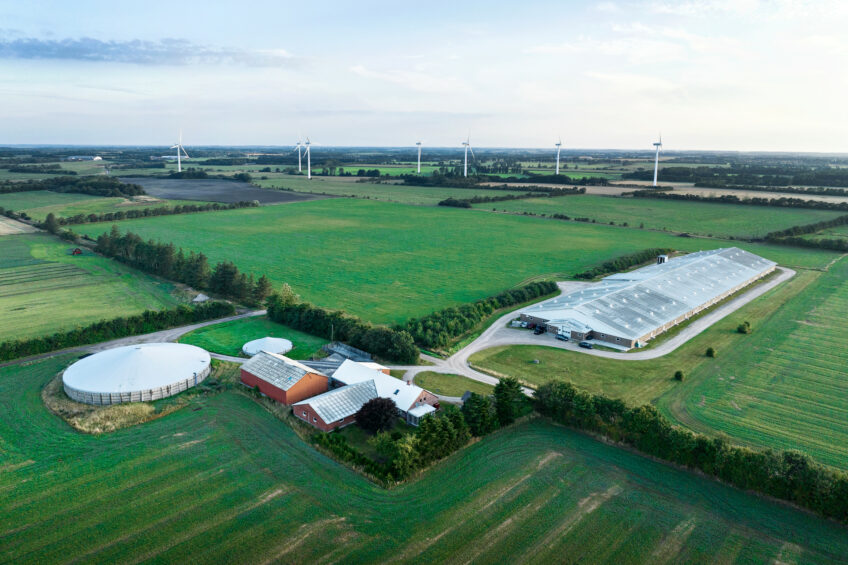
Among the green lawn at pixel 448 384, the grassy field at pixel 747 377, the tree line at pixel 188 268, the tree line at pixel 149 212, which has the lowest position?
the green lawn at pixel 448 384

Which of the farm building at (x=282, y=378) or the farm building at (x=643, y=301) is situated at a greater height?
the farm building at (x=643, y=301)

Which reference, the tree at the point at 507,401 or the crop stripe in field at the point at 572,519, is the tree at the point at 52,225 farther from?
the crop stripe in field at the point at 572,519

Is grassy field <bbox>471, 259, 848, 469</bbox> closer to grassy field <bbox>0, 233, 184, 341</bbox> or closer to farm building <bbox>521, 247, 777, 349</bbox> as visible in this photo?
farm building <bbox>521, 247, 777, 349</bbox>

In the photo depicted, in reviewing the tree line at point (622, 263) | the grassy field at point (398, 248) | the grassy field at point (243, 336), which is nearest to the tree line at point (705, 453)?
the grassy field at point (243, 336)

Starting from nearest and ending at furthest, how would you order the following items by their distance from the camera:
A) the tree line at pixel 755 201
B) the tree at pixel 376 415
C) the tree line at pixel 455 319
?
the tree at pixel 376 415
the tree line at pixel 455 319
the tree line at pixel 755 201

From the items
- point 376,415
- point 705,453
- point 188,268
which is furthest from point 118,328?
point 705,453

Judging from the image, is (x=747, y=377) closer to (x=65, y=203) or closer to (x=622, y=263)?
(x=622, y=263)

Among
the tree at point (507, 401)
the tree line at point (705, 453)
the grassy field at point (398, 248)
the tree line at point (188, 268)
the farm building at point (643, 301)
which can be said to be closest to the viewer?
the tree line at point (705, 453)
